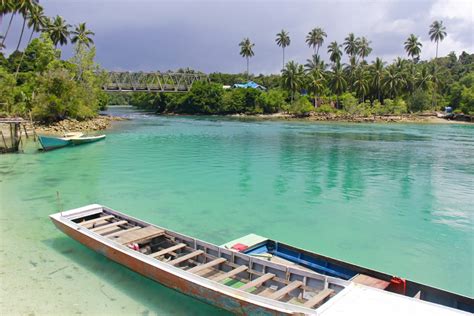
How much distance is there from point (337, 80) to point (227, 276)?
88594 mm

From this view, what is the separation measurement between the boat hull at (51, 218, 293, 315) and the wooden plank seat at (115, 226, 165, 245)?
1.87 ft

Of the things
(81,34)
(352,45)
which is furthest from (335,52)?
(81,34)

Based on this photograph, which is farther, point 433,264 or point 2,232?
point 2,232

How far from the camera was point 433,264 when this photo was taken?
1143 centimetres

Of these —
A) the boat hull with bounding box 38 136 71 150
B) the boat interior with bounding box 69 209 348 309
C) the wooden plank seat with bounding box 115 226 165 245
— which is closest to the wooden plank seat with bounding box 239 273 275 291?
the boat interior with bounding box 69 209 348 309

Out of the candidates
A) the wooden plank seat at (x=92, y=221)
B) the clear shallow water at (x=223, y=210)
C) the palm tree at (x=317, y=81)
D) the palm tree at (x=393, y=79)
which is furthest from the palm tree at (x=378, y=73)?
the wooden plank seat at (x=92, y=221)

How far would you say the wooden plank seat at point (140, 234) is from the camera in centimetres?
1021

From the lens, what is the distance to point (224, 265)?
30.1 ft

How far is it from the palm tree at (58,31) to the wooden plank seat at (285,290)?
75.8 meters

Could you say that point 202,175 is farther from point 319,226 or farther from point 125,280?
point 125,280

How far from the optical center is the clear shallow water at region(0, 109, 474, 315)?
951 cm

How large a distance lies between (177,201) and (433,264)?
1048 cm

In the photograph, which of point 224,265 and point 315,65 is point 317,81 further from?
point 224,265

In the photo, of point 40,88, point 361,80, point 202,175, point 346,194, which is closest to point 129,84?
point 40,88
